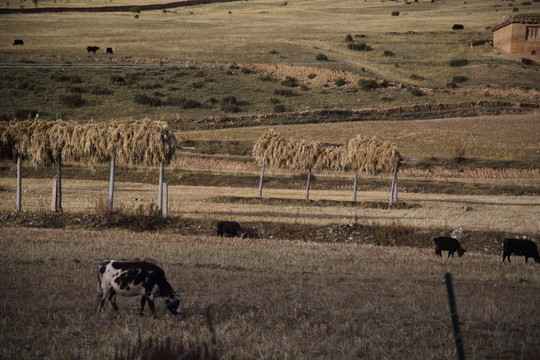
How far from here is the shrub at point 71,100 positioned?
214ft

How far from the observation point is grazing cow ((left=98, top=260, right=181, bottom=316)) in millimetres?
9961

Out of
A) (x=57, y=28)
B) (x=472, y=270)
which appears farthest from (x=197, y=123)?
(x=57, y=28)

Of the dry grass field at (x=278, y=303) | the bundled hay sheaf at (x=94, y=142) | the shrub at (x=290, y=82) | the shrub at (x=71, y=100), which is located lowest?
the dry grass field at (x=278, y=303)

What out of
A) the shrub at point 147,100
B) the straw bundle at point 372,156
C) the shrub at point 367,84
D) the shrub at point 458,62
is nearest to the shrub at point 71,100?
the shrub at point 147,100

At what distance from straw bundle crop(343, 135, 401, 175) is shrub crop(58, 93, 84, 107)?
37775mm

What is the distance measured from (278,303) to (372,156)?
2728 centimetres

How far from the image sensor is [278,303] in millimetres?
11242

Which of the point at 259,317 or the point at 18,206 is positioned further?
the point at 18,206

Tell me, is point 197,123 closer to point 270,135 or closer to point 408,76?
point 270,135

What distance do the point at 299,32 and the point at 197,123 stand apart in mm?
63009

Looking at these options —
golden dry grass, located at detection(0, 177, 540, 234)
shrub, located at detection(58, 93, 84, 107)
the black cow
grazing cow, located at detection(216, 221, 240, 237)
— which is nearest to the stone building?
the black cow

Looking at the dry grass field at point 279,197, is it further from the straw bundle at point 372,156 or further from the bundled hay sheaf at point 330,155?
the straw bundle at point 372,156

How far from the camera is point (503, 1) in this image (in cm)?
16212

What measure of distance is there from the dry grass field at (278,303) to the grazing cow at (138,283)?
11.9 inches
